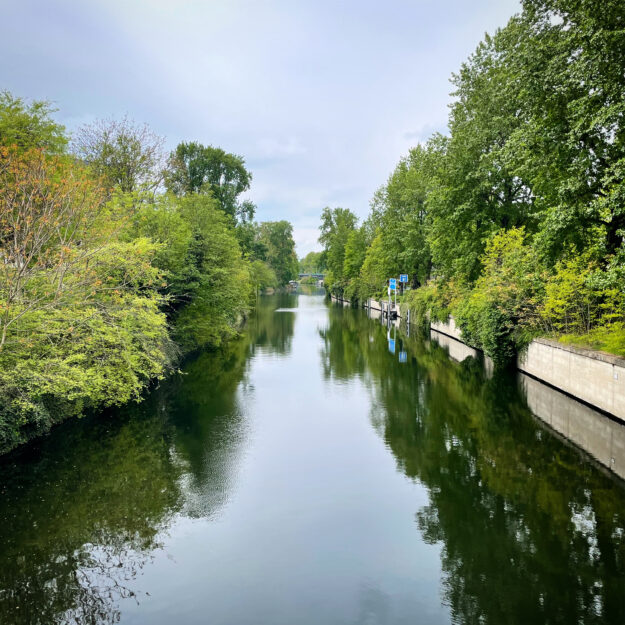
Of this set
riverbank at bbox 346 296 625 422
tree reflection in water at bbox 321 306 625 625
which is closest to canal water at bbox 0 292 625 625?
tree reflection in water at bbox 321 306 625 625

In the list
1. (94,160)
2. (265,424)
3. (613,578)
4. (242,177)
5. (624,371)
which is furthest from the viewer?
(242,177)

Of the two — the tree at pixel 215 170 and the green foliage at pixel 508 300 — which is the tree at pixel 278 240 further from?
the green foliage at pixel 508 300

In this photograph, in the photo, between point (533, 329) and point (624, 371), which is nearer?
point (624, 371)

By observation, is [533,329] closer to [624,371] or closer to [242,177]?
[624,371]

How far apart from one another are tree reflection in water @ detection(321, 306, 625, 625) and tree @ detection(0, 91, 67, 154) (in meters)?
18.4

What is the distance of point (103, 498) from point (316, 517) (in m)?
4.55

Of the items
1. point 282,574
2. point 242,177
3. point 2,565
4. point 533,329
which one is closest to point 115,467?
point 2,565

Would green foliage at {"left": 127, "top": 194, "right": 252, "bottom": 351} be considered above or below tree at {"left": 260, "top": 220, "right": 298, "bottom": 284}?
below

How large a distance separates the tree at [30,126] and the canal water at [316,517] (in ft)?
43.3

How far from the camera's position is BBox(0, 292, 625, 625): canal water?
22.4 feet

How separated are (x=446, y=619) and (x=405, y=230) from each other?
43715mm

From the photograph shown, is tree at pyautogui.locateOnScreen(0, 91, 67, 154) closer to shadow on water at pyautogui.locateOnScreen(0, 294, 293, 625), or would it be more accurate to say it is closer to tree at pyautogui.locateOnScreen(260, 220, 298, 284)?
shadow on water at pyautogui.locateOnScreen(0, 294, 293, 625)

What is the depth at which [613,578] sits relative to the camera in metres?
7.14

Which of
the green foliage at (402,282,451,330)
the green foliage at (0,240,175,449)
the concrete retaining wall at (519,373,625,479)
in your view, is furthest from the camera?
the green foliage at (402,282,451,330)
